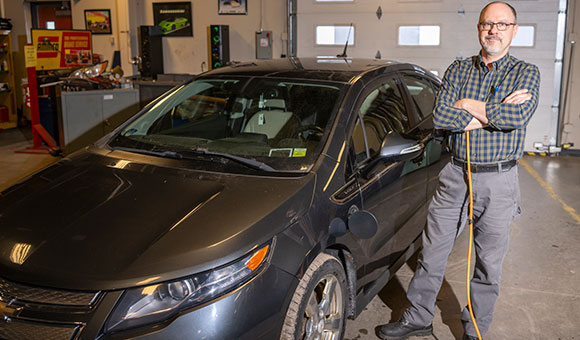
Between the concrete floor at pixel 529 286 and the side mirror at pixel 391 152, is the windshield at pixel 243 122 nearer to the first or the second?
the side mirror at pixel 391 152

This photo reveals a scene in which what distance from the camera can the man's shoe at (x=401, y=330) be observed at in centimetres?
297

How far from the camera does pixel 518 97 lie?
248 centimetres

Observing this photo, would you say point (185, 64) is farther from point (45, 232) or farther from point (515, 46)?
point (45, 232)

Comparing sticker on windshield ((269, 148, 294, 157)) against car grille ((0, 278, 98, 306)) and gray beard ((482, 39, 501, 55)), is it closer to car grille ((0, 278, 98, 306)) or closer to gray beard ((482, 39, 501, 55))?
gray beard ((482, 39, 501, 55))

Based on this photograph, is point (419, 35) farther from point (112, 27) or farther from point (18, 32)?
point (18, 32)

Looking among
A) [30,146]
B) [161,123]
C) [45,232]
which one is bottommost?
[30,146]

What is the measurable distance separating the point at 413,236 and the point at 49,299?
2.30 metres

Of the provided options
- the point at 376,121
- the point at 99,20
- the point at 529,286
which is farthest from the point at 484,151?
the point at 99,20

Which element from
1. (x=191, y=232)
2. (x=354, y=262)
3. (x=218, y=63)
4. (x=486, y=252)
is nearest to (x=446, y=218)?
(x=486, y=252)

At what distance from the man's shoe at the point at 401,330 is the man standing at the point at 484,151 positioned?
0.09m

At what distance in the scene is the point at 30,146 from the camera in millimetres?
8703

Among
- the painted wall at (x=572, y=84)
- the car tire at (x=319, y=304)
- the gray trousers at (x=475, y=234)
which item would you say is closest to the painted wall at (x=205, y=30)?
the painted wall at (x=572, y=84)

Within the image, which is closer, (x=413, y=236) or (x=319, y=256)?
(x=319, y=256)

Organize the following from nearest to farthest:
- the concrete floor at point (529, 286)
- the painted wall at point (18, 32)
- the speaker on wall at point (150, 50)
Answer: the concrete floor at point (529, 286) → the speaker on wall at point (150, 50) → the painted wall at point (18, 32)
